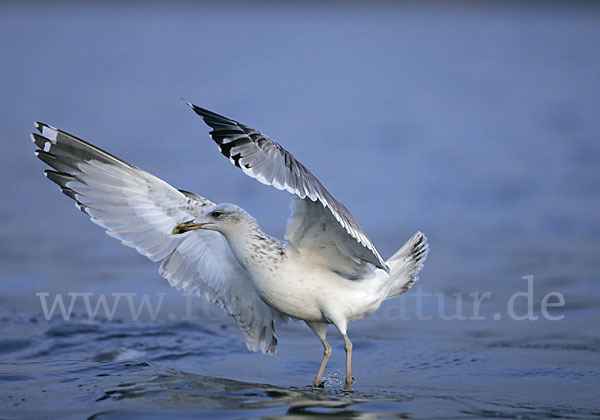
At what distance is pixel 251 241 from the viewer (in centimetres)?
648

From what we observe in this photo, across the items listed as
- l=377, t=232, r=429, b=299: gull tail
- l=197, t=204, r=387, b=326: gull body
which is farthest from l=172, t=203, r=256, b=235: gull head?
l=377, t=232, r=429, b=299: gull tail

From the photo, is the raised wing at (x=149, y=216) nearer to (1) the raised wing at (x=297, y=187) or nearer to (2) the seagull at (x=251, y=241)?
(2) the seagull at (x=251, y=241)

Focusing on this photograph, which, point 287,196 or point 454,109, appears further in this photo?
point 454,109

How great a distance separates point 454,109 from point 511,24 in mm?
25440

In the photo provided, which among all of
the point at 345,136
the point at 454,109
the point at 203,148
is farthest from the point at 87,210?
→ the point at 454,109

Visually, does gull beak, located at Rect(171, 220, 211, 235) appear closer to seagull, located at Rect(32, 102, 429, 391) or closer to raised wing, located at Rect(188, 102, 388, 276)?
seagull, located at Rect(32, 102, 429, 391)

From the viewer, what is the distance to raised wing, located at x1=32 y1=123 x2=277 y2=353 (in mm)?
7129

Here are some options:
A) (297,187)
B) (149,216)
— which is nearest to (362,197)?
(149,216)

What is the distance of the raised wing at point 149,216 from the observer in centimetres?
713

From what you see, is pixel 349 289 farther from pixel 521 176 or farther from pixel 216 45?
pixel 216 45

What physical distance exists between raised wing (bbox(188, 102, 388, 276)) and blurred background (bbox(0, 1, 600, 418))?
1051mm

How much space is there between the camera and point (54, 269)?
10922mm

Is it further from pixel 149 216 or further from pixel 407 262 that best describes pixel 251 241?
pixel 407 262

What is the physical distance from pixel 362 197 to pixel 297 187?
8850mm
